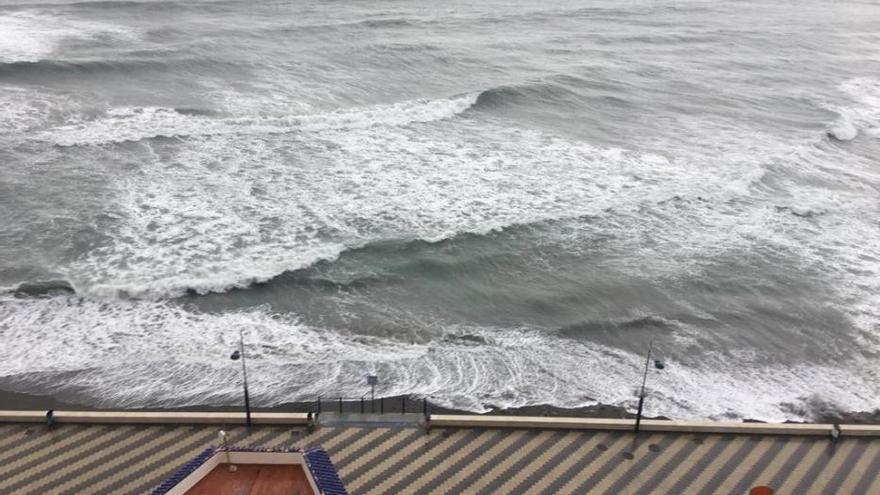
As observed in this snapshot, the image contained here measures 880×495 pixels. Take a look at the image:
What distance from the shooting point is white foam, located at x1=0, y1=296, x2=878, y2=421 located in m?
22.7

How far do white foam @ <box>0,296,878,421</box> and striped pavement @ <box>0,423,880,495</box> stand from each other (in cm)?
205

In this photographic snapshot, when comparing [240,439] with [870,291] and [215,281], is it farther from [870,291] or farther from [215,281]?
[870,291]

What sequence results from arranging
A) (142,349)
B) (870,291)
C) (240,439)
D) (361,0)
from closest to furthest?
(240,439) → (142,349) → (870,291) → (361,0)

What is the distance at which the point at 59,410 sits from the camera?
2144 cm

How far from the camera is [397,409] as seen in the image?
22.1 m

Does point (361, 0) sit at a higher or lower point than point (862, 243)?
higher

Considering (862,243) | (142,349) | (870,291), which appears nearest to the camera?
Result: (142,349)

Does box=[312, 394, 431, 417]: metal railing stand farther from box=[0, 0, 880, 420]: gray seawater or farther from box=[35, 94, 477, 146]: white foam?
A: box=[35, 94, 477, 146]: white foam

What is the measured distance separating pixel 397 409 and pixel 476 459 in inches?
143

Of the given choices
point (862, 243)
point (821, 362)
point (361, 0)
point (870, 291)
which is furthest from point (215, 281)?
point (361, 0)

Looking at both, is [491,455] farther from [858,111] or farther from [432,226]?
[858,111]

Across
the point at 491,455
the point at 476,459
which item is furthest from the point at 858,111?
the point at 476,459

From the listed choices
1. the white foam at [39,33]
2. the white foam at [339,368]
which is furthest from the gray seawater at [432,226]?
the white foam at [39,33]

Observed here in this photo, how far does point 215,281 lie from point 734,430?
20499 millimetres
